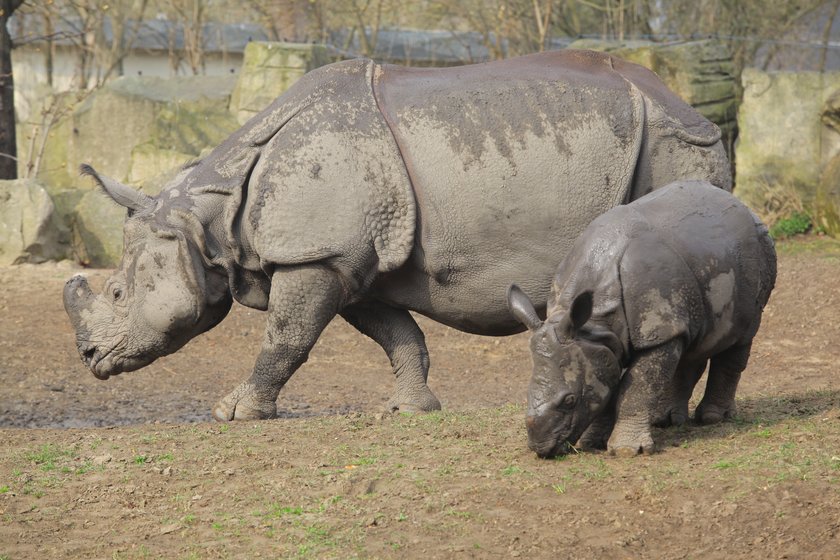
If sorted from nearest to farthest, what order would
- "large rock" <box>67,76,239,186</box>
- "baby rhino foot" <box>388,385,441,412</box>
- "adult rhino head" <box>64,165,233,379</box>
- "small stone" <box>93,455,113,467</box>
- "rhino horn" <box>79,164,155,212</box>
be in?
"small stone" <box>93,455,113,467</box>
"adult rhino head" <box>64,165,233,379</box>
"rhino horn" <box>79,164,155,212</box>
"baby rhino foot" <box>388,385,441,412</box>
"large rock" <box>67,76,239,186</box>

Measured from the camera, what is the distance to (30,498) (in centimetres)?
610

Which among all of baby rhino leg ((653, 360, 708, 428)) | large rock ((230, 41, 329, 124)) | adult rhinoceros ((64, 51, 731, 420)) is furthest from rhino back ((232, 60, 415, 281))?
large rock ((230, 41, 329, 124))

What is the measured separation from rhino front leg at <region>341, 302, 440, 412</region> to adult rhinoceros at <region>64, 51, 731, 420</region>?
0.42 metres

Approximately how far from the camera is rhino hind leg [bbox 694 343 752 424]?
691 centimetres

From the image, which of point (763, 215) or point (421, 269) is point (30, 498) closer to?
point (421, 269)

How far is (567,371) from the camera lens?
593 cm

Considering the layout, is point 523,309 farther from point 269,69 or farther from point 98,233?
point 269,69

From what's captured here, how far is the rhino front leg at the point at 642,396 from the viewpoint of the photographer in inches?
239

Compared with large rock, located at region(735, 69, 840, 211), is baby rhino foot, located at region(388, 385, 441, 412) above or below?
below

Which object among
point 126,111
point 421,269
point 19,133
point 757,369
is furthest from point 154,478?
point 19,133

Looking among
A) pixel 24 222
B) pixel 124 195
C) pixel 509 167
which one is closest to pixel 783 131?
pixel 24 222

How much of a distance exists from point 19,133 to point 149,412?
14.3 meters

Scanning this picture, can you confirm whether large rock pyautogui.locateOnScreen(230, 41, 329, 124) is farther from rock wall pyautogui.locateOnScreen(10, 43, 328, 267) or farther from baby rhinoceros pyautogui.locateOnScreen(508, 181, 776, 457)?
baby rhinoceros pyautogui.locateOnScreen(508, 181, 776, 457)

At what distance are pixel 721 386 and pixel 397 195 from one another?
1.98 meters
